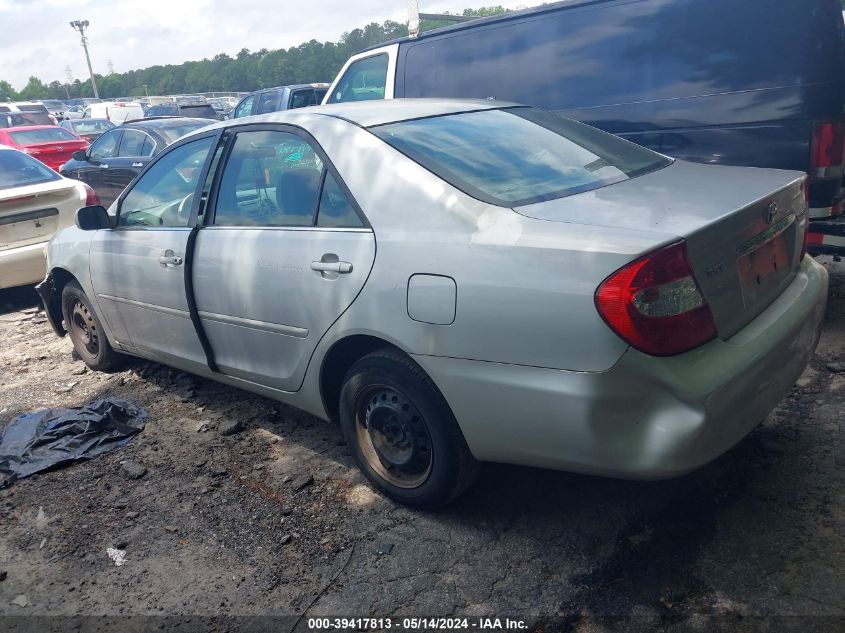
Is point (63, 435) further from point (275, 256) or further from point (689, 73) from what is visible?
point (689, 73)

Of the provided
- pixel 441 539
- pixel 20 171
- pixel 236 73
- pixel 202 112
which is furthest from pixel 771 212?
pixel 236 73

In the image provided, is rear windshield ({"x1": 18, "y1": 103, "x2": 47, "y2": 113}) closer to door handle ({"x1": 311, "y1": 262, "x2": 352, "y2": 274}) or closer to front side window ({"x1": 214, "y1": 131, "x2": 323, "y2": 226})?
front side window ({"x1": 214, "y1": 131, "x2": 323, "y2": 226})

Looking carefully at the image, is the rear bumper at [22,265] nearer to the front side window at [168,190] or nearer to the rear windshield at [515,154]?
the front side window at [168,190]

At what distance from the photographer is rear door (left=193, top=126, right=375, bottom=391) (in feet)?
9.98

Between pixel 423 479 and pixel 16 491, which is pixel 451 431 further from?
pixel 16 491

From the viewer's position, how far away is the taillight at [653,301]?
2.25 metres

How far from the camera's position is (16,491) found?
3.60 m

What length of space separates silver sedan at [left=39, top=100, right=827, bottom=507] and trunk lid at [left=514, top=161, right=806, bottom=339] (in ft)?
0.04

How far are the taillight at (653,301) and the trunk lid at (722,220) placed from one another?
0.06 meters

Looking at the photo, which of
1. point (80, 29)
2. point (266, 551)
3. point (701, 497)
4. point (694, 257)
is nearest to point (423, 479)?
point (266, 551)

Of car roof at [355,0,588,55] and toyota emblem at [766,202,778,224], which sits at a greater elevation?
car roof at [355,0,588,55]

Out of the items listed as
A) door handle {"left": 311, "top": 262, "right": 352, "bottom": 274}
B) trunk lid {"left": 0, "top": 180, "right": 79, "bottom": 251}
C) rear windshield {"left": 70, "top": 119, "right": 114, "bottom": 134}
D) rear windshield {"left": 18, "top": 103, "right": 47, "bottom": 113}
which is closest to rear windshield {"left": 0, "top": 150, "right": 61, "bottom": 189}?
trunk lid {"left": 0, "top": 180, "right": 79, "bottom": 251}

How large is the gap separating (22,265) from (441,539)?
5492mm

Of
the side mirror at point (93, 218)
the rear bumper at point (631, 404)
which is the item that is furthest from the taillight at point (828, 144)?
the side mirror at point (93, 218)
